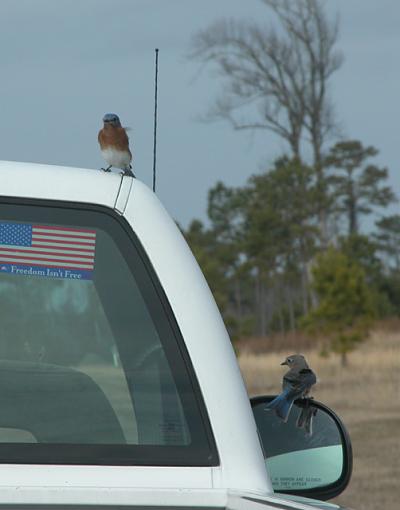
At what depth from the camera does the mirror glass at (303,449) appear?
2.52 meters

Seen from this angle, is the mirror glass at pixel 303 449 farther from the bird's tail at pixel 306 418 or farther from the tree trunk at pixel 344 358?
the tree trunk at pixel 344 358

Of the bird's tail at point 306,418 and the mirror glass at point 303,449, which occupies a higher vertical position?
the bird's tail at point 306,418

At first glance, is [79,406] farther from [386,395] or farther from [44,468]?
[386,395]

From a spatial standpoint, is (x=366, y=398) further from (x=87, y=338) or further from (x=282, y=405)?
(x=87, y=338)

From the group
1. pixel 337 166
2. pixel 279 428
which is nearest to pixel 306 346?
pixel 337 166

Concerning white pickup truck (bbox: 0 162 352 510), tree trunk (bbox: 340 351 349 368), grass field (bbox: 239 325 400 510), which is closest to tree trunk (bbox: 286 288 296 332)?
grass field (bbox: 239 325 400 510)

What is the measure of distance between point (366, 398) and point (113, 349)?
66.9 ft

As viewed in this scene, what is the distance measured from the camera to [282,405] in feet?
8.21

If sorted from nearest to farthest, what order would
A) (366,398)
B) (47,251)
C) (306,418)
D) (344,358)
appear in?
(47,251), (306,418), (366,398), (344,358)

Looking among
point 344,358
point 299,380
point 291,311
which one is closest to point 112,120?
point 299,380

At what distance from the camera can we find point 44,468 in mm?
1792

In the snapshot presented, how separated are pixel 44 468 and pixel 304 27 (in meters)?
48.7

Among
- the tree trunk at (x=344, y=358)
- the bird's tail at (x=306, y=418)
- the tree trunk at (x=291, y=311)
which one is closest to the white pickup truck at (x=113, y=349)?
the bird's tail at (x=306, y=418)

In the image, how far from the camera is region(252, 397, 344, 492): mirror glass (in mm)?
2516
